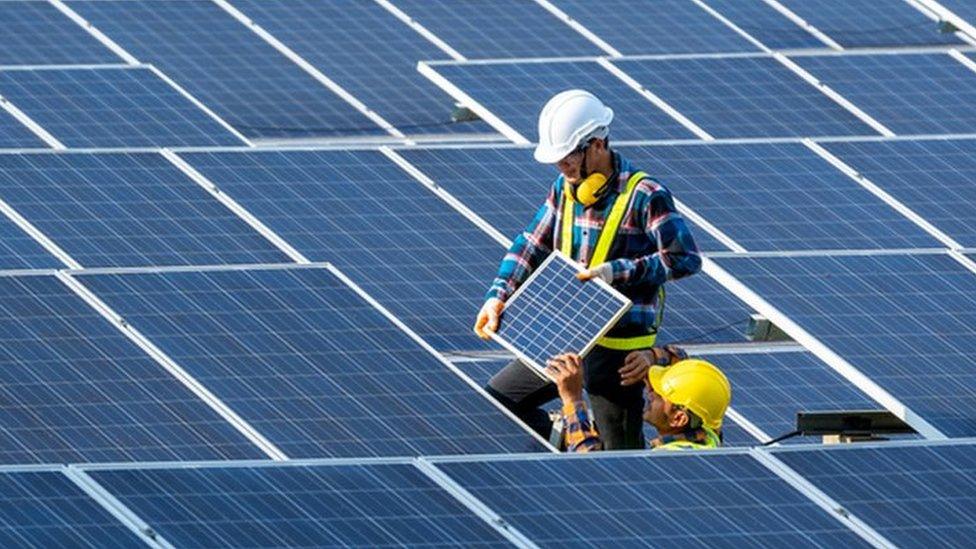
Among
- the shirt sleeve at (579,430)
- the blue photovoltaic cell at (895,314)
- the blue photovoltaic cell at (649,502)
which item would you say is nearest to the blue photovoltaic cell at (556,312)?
the shirt sleeve at (579,430)

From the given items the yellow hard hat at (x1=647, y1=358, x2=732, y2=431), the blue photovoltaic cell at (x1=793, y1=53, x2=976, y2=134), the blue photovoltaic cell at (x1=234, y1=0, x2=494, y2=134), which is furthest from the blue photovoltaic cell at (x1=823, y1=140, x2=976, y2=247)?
the blue photovoltaic cell at (x1=234, y1=0, x2=494, y2=134)

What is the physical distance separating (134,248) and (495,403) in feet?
15.8

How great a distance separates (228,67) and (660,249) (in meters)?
15.0

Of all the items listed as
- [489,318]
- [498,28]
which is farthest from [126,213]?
[498,28]

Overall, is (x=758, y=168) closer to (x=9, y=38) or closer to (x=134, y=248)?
(x=134, y=248)

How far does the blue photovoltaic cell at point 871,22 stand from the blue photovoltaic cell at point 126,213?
13040 mm

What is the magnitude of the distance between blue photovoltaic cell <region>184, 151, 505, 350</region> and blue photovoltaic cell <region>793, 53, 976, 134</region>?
778 cm

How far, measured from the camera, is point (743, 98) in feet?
98.6

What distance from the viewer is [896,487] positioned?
16766mm

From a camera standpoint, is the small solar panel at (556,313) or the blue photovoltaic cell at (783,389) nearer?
the small solar panel at (556,313)

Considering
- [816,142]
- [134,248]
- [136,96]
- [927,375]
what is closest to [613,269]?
[927,375]

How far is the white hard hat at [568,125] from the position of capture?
18391 millimetres

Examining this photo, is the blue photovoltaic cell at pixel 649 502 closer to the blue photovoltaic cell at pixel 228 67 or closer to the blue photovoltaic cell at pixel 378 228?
the blue photovoltaic cell at pixel 378 228

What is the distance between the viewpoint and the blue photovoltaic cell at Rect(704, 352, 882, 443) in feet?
66.9
